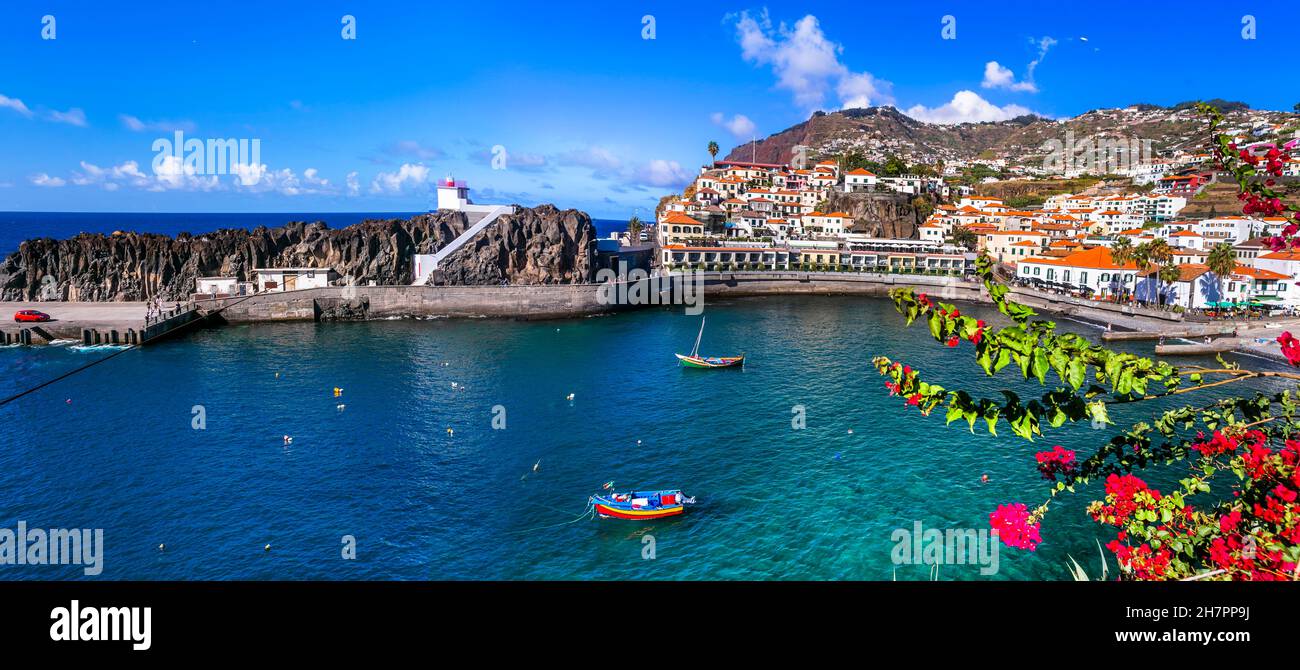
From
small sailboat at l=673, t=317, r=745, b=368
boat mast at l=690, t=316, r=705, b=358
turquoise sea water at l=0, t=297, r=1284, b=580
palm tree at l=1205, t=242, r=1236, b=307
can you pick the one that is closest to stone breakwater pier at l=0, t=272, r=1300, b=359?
turquoise sea water at l=0, t=297, r=1284, b=580

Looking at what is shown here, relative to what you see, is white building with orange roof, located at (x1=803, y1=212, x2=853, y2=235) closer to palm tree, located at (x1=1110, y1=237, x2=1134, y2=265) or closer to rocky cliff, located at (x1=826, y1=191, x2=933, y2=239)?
rocky cliff, located at (x1=826, y1=191, x2=933, y2=239)

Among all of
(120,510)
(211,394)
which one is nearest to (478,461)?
(120,510)

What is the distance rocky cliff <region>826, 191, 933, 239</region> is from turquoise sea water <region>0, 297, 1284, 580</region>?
6823cm

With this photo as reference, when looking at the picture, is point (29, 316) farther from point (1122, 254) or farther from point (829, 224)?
point (1122, 254)

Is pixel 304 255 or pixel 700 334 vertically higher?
pixel 304 255

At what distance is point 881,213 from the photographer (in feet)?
369

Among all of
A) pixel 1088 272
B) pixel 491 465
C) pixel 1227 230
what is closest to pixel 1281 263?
pixel 1088 272

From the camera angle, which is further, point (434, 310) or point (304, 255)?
point (304, 255)

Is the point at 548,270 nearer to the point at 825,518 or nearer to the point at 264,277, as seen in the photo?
the point at 264,277

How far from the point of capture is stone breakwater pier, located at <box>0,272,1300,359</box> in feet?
168

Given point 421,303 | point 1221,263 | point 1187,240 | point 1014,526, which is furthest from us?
point 1187,240

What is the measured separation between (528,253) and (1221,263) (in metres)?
69.1

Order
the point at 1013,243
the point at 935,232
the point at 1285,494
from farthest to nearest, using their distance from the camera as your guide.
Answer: the point at 935,232 → the point at 1013,243 → the point at 1285,494
